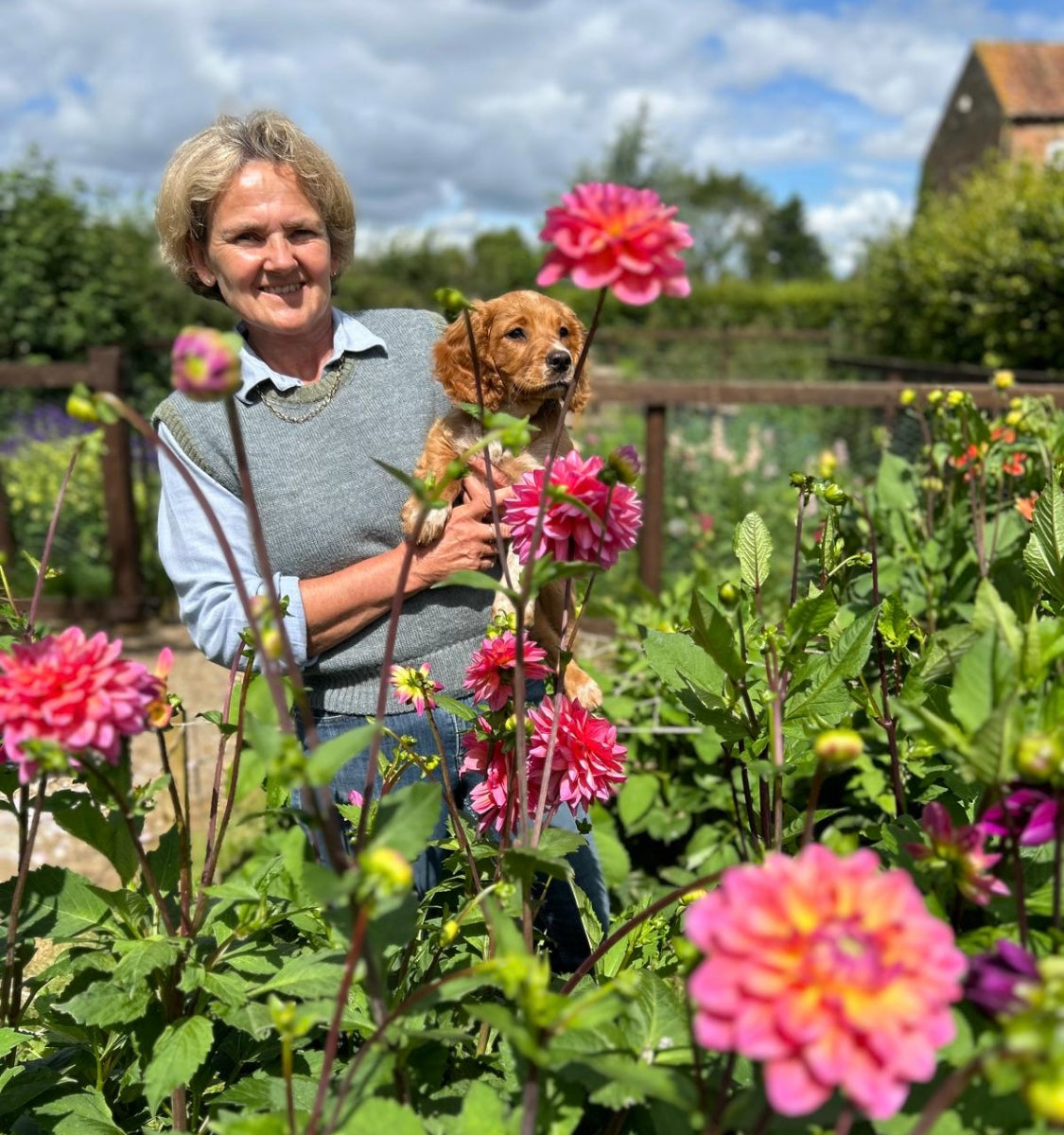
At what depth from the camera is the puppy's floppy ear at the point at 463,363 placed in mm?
2475

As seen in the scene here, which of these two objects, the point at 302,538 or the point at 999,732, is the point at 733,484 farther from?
the point at 999,732

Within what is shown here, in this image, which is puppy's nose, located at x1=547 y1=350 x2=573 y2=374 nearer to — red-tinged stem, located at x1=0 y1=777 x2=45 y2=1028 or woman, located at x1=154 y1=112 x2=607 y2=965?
woman, located at x1=154 y1=112 x2=607 y2=965

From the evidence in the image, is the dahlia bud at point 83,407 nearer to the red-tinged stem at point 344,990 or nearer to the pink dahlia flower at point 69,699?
the pink dahlia flower at point 69,699

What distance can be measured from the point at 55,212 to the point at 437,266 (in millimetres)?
24189

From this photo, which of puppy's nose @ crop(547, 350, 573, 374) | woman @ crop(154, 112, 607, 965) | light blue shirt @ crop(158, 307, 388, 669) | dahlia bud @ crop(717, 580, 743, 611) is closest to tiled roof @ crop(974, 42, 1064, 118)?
puppy's nose @ crop(547, 350, 573, 374)

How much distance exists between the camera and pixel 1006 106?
1070 inches

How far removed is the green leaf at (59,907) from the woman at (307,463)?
793 mm

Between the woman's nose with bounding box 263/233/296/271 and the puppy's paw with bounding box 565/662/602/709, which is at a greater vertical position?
the woman's nose with bounding box 263/233/296/271

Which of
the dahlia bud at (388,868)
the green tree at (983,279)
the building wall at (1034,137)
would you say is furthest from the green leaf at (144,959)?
the building wall at (1034,137)

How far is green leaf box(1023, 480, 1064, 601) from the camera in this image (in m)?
1.34

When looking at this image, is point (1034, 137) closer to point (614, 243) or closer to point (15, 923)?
point (614, 243)

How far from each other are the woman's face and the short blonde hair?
0.03 metres

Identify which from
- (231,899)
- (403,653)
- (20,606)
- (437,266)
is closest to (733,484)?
(403,653)

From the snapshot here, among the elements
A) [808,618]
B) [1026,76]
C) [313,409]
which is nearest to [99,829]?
[808,618]
